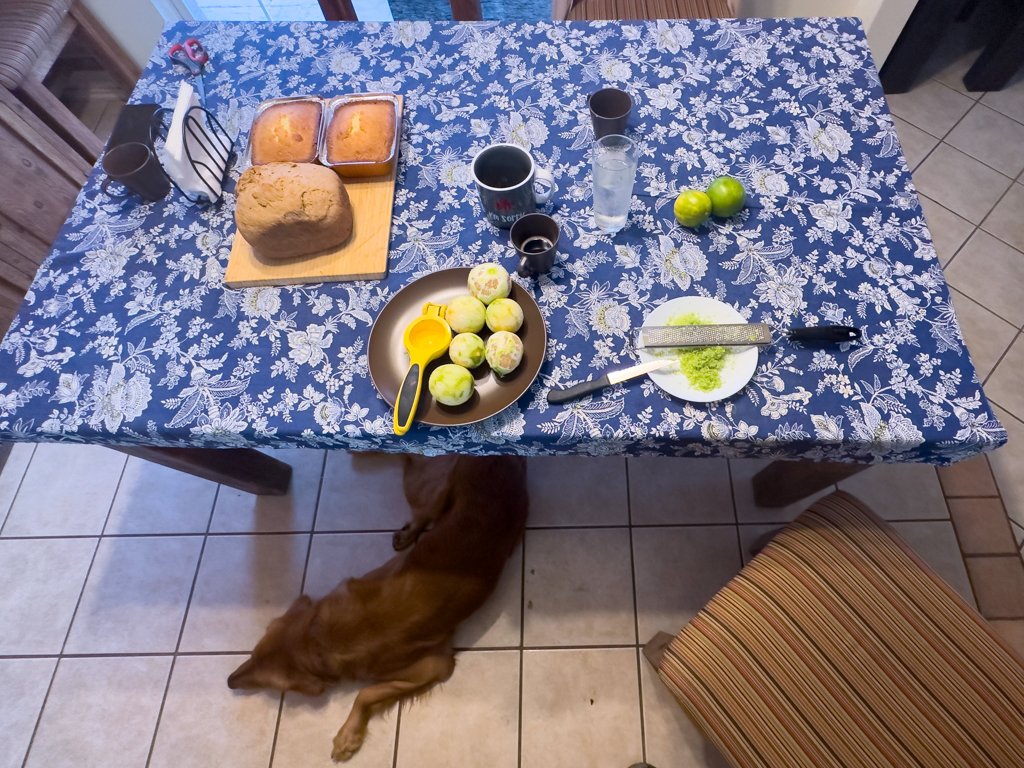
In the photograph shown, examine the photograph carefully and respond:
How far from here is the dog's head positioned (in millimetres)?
1214

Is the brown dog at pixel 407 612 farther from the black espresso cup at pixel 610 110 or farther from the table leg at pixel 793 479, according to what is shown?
the black espresso cup at pixel 610 110

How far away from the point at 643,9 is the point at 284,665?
6.86 feet

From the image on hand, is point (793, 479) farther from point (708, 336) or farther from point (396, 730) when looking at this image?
point (396, 730)

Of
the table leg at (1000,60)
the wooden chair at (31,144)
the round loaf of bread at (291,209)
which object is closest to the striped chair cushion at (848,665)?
the round loaf of bread at (291,209)

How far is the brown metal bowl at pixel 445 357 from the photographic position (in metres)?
0.86

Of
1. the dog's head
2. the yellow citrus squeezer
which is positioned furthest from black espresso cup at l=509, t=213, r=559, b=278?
the dog's head

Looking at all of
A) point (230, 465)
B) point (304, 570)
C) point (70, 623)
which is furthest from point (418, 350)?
point (70, 623)

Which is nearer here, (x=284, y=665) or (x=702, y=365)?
(x=702, y=365)

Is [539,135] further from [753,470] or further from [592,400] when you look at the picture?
[753,470]

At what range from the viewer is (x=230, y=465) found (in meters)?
1.37

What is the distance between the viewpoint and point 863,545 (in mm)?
992

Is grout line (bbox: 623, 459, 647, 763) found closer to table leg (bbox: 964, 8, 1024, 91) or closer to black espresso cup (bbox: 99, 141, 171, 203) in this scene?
black espresso cup (bbox: 99, 141, 171, 203)

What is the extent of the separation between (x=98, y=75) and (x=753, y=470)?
3.13 m

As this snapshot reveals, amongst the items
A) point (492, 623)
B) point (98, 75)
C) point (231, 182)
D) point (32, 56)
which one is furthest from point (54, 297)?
→ point (98, 75)
